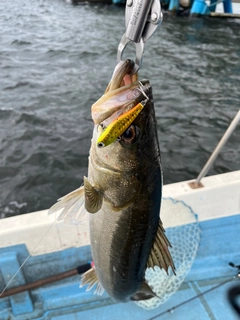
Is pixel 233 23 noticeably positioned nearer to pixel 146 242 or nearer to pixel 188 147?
pixel 188 147

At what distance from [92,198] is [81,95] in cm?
890

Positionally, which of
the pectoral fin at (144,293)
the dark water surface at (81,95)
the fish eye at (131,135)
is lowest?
the dark water surface at (81,95)

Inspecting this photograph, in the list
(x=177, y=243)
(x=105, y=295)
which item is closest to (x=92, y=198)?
(x=177, y=243)

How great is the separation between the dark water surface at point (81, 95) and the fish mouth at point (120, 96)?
5262 mm

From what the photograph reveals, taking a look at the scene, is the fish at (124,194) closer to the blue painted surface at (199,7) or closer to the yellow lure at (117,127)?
the yellow lure at (117,127)

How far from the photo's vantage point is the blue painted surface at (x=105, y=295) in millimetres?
3264

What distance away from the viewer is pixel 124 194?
186 centimetres

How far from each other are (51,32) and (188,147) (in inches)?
460

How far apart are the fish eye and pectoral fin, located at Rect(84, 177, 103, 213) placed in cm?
31

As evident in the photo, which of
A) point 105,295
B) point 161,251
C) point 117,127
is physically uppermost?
point 117,127

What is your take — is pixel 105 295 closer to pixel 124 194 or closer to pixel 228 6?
pixel 124 194

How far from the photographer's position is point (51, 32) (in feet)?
55.3

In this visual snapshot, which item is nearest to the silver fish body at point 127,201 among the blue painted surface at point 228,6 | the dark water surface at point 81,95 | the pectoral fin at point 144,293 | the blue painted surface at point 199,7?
the pectoral fin at point 144,293

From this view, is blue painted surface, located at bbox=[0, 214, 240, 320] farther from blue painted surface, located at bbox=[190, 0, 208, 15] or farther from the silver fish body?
blue painted surface, located at bbox=[190, 0, 208, 15]
